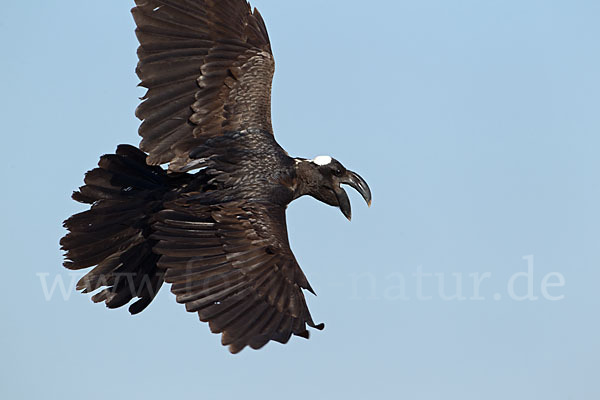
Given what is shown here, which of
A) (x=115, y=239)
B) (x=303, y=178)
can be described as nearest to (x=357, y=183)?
(x=303, y=178)

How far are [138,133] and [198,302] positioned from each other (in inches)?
90.7

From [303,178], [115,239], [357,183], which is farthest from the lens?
[357,183]

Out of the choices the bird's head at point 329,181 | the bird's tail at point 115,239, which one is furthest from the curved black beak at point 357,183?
the bird's tail at point 115,239

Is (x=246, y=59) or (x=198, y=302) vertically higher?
(x=246, y=59)

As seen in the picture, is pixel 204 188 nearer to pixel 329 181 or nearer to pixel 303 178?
pixel 303 178

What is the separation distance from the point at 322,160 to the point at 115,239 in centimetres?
214

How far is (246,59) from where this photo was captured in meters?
10.1

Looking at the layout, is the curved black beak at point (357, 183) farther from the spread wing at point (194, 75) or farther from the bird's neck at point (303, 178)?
the spread wing at point (194, 75)

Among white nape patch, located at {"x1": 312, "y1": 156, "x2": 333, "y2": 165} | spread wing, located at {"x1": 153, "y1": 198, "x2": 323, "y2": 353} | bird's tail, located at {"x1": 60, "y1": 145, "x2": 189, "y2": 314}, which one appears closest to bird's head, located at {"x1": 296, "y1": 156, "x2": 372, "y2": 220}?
white nape patch, located at {"x1": 312, "y1": 156, "x2": 333, "y2": 165}

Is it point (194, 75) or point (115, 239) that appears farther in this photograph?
point (194, 75)

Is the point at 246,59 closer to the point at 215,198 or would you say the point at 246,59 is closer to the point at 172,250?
the point at 215,198

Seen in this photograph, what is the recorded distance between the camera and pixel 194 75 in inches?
390

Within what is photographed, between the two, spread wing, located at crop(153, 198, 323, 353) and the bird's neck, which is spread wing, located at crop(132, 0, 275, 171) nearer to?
the bird's neck

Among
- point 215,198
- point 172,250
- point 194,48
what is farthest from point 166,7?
point 172,250
